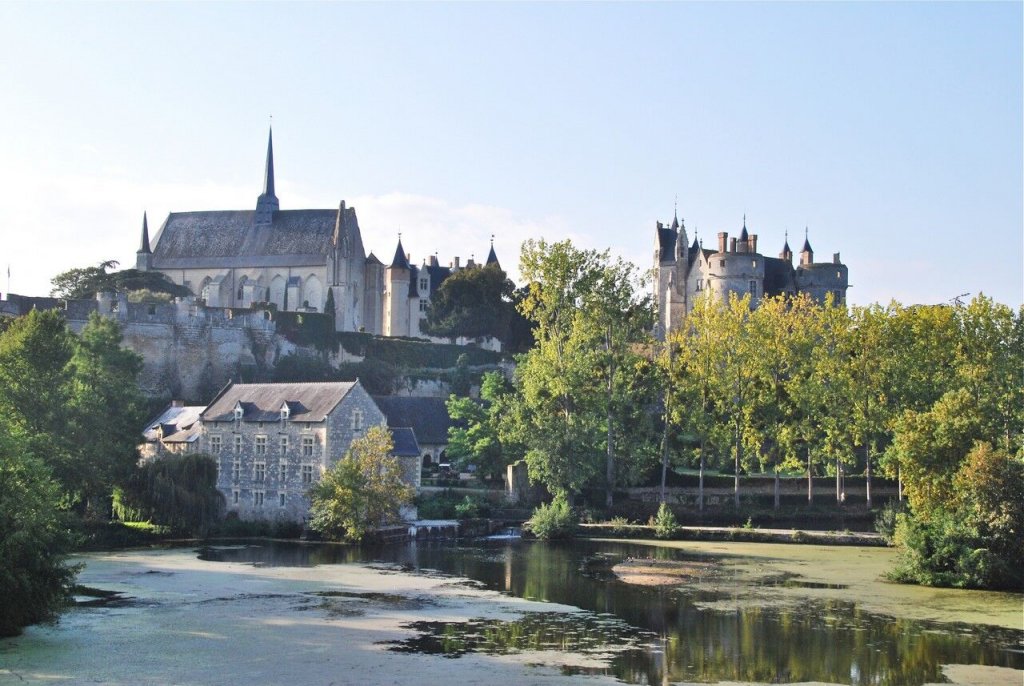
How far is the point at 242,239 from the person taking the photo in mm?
83250

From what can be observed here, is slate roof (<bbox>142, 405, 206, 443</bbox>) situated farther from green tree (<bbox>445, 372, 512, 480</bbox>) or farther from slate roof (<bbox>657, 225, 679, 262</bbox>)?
slate roof (<bbox>657, 225, 679, 262</bbox>)

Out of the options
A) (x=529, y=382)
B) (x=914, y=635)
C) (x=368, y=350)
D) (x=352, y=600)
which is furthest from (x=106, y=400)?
(x=914, y=635)

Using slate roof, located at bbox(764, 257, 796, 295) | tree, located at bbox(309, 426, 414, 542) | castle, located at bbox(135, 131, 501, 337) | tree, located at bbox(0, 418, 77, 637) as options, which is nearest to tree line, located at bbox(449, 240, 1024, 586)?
tree, located at bbox(309, 426, 414, 542)

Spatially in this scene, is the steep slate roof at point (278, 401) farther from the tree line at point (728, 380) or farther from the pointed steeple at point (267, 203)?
the pointed steeple at point (267, 203)

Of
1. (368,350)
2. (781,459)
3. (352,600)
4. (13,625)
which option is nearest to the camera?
(13,625)

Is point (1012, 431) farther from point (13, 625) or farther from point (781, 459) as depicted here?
point (13, 625)

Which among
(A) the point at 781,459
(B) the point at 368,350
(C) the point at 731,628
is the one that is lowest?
(C) the point at 731,628

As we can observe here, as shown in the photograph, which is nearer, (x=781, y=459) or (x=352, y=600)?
(x=352, y=600)

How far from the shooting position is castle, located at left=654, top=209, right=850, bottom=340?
74.1 m

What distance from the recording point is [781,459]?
182 feet

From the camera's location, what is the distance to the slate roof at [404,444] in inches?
1921

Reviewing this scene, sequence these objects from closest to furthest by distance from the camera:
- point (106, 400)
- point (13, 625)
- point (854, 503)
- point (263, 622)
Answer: point (13, 625), point (263, 622), point (106, 400), point (854, 503)

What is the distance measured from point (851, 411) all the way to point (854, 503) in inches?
150

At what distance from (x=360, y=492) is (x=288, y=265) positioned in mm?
40265
